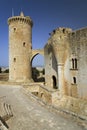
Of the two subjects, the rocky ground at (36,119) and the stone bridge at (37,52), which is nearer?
the rocky ground at (36,119)

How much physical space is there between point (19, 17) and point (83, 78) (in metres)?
11.8

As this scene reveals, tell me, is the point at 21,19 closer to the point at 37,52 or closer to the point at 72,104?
the point at 37,52

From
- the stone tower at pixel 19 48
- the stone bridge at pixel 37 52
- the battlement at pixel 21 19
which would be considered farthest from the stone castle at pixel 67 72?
the battlement at pixel 21 19

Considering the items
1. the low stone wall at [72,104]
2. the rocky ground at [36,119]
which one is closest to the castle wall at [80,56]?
the low stone wall at [72,104]

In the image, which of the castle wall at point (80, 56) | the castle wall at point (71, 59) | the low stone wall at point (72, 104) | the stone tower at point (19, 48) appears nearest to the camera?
the low stone wall at point (72, 104)

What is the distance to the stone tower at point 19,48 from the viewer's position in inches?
846

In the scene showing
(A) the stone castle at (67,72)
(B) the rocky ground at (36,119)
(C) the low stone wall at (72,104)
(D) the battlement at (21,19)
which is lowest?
(C) the low stone wall at (72,104)

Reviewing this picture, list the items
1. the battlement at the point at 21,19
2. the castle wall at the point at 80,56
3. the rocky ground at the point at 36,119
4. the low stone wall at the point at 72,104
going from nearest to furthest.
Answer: the rocky ground at the point at 36,119
the low stone wall at the point at 72,104
the castle wall at the point at 80,56
the battlement at the point at 21,19

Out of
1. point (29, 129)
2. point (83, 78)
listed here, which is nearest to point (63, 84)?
point (83, 78)

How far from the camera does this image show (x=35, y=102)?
10.9m

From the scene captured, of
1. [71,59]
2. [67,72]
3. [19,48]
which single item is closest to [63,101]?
[67,72]

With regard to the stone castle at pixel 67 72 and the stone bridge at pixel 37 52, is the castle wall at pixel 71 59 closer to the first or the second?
the stone castle at pixel 67 72

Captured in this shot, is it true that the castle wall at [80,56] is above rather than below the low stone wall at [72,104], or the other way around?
above

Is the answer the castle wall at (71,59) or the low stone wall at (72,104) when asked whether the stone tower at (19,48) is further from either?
the low stone wall at (72,104)
